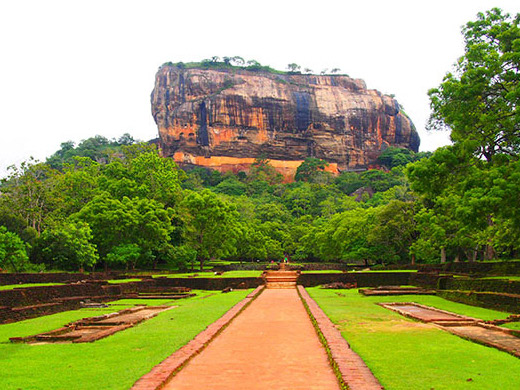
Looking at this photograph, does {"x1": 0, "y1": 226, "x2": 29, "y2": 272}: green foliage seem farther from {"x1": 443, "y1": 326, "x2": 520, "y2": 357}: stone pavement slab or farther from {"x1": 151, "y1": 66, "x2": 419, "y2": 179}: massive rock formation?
{"x1": 151, "y1": 66, "x2": 419, "y2": 179}: massive rock formation

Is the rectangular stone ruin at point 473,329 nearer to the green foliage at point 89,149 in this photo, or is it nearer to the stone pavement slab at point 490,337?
the stone pavement slab at point 490,337

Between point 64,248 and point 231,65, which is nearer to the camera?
point 64,248

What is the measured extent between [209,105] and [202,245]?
7548 centimetres

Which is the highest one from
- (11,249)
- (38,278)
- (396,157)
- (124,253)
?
(396,157)

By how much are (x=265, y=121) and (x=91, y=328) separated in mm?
102091

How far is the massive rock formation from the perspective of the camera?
356 feet

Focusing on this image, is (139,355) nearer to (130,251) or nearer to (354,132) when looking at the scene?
(130,251)

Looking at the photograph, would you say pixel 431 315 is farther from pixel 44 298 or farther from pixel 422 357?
pixel 44 298

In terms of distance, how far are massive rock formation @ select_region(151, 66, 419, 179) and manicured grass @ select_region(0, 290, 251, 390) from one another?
98.6m

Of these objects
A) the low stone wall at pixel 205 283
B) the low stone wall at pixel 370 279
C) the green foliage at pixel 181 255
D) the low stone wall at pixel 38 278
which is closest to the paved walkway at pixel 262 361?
the low stone wall at pixel 38 278

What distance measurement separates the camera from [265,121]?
111 m

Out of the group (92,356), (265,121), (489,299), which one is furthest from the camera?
(265,121)

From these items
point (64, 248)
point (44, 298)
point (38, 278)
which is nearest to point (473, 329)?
point (44, 298)

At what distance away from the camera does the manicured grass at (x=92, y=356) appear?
5.95 metres
